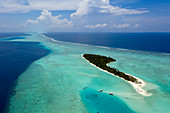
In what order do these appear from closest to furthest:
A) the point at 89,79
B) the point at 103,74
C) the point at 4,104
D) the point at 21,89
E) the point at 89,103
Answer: the point at 4,104, the point at 89,103, the point at 21,89, the point at 89,79, the point at 103,74

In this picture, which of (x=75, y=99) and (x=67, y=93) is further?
(x=67, y=93)

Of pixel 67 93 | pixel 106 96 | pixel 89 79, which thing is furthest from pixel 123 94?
pixel 67 93

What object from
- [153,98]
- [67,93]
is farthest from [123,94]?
[67,93]

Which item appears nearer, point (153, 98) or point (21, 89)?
point (153, 98)

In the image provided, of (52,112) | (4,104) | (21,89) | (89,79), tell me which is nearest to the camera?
(52,112)

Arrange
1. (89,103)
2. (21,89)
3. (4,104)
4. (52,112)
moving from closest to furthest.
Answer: (52,112) → (4,104) → (89,103) → (21,89)

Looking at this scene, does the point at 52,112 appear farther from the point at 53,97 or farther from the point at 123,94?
the point at 123,94

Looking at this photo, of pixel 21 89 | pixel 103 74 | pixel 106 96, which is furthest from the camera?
pixel 103 74

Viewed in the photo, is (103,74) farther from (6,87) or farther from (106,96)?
(6,87)
